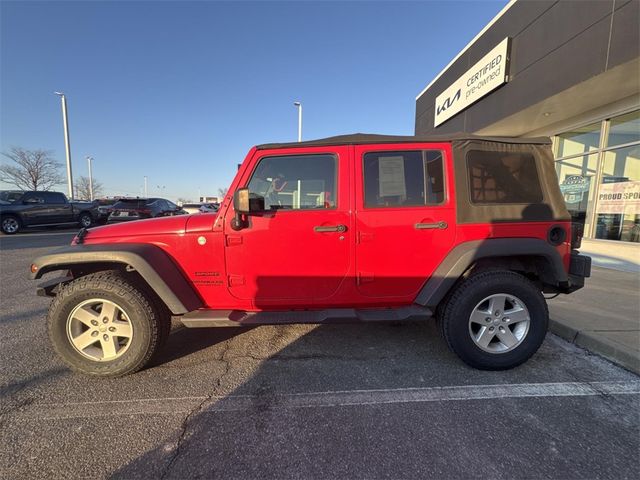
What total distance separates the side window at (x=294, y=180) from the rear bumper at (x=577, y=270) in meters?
A: 2.37

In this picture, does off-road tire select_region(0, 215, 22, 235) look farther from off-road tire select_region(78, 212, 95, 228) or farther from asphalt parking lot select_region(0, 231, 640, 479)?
asphalt parking lot select_region(0, 231, 640, 479)

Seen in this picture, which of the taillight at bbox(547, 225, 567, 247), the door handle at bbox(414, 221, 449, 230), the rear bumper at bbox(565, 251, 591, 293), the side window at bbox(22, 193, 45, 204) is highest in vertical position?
the side window at bbox(22, 193, 45, 204)

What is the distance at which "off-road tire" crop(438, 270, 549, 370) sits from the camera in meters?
2.65

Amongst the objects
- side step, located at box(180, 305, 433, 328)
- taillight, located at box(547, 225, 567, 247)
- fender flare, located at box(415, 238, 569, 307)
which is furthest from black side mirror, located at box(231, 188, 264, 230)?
taillight, located at box(547, 225, 567, 247)

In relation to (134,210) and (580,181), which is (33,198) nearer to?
(134,210)

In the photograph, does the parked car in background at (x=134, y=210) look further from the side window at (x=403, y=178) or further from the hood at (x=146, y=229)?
the side window at (x=403, y=178)

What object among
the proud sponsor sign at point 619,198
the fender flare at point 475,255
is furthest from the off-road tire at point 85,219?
the proud sponsor sign at point 619,198

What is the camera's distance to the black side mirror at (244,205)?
2484 mm

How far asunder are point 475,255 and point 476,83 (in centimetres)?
951

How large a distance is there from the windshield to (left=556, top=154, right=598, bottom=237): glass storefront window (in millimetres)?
21075

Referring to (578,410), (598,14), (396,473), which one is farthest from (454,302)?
(598,14)

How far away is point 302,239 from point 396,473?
5.76 feet

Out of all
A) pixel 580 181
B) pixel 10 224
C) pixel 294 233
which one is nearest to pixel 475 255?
pixel 294 233

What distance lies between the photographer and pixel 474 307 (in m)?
2.65
